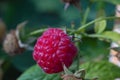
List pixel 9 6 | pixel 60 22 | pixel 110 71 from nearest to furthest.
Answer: pixel 110 71
pixel 60 22
pixel 9 6

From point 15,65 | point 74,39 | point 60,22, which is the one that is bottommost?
point 15,65

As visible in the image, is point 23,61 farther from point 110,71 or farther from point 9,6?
point 110,71

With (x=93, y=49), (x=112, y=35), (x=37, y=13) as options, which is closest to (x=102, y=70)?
(x=112, y=35)

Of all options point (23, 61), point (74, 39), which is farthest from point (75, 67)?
point (23, 61)

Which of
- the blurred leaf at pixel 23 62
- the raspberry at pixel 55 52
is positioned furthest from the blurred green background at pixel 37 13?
the raspberry at pixel 55 52

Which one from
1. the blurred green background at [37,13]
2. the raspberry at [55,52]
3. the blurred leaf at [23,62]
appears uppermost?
the raspberry at [55,52]

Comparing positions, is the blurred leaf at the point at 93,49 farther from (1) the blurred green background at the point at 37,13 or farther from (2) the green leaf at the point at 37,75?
(1) the blurred green background at the point at 37,13

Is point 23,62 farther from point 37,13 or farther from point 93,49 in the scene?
point 93,49
